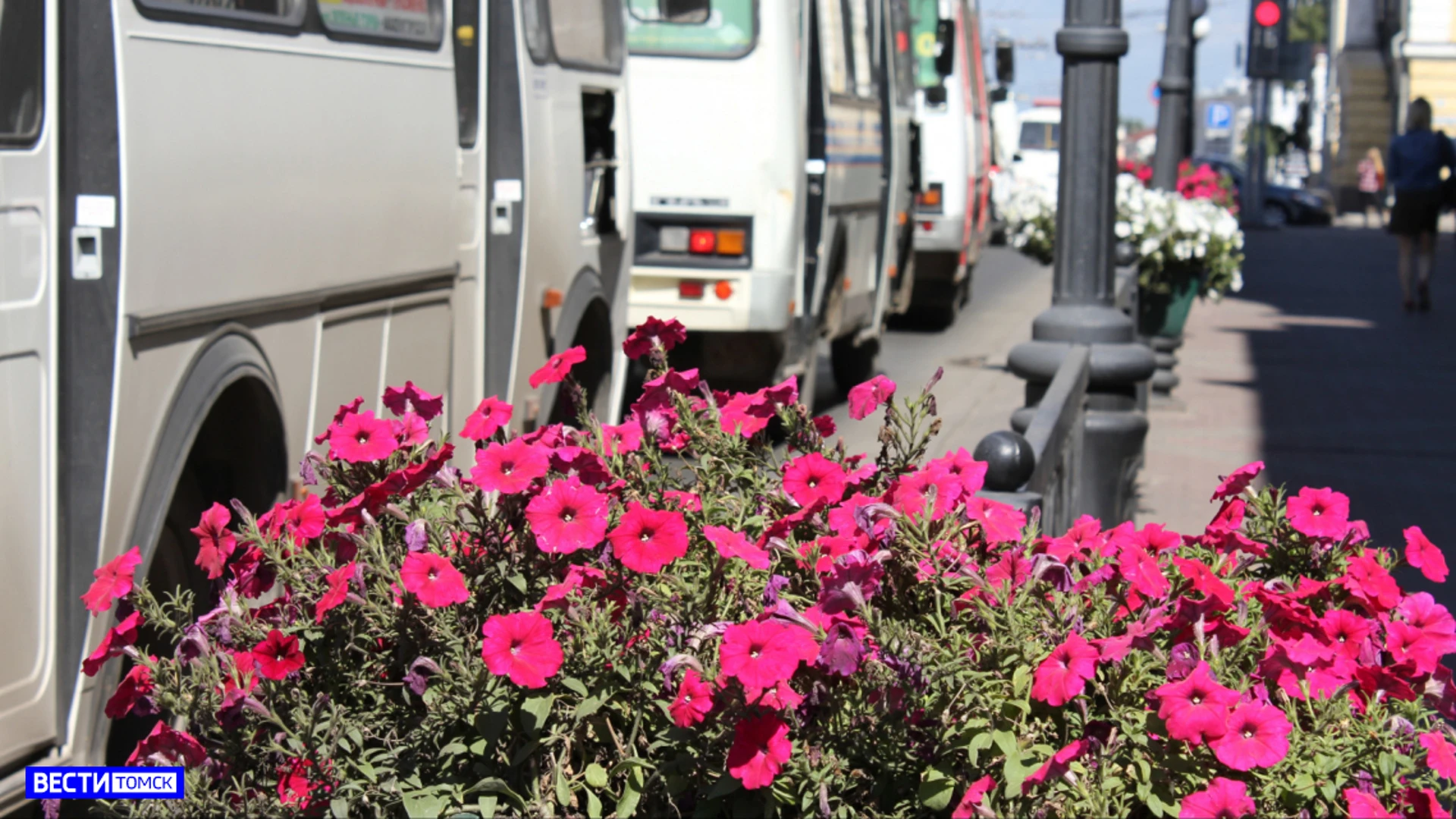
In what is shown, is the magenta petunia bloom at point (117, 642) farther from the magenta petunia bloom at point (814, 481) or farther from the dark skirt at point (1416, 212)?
the dark skirt at point (1416, 212)

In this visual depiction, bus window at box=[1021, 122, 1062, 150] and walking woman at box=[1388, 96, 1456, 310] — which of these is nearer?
walking woman at box=[1388, 96, 1456, 310]

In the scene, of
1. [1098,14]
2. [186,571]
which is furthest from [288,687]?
[1098,14]

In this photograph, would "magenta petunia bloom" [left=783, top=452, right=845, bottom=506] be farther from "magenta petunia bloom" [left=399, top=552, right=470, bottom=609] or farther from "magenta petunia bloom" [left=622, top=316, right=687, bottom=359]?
"magenta petunia bloom" [left=399, top=552, right=470, bottom=609]

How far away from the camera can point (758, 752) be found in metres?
1.99

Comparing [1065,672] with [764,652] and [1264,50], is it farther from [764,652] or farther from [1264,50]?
[1264,50]

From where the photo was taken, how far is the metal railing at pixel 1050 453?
3074mm

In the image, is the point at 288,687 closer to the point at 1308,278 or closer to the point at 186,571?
the point at 186,571

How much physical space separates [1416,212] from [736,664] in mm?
16625

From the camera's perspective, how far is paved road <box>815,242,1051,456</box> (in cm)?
941

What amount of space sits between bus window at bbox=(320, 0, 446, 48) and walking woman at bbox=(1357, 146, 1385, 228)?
28518mm

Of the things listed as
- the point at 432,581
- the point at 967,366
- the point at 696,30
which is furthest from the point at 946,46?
the point at 432,581

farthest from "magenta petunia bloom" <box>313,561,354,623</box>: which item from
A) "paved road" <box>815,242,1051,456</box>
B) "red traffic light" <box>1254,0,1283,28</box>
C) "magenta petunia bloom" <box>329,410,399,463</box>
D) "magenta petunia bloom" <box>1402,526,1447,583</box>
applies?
"red traffic light" <box>1254,0,1283,28</box>

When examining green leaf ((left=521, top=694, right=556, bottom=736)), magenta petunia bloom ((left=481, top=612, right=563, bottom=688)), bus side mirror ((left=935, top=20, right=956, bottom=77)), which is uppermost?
bus side mirror ((left=935, top=20, right=956, bottom=77))

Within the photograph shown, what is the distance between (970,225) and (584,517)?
15612 mm
